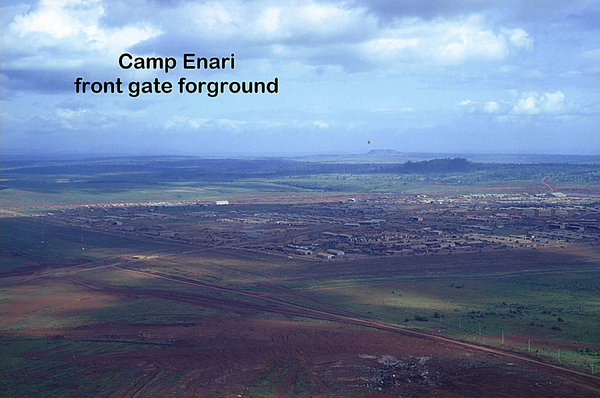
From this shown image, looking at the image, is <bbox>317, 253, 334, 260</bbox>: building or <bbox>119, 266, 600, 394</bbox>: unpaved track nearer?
<bbox>119, 266, 600, 394</bbox>: unpaved track

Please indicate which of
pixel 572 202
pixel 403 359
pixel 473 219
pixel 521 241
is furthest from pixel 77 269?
pixel 572 202

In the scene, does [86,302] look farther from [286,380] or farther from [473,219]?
[473,219]

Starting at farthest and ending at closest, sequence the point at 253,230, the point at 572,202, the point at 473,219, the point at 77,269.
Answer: the point at 572,202 < the point at 473,219 < the point at 253,230 < the point at 77,269

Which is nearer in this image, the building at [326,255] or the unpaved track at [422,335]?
the unpaved track at [422,335]

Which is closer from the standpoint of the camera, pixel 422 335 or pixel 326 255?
pixel 422 335

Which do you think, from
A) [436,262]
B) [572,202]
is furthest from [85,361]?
[572,202]

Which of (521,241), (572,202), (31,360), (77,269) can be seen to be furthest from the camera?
(572,202)

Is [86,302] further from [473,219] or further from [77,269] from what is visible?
[473,219]

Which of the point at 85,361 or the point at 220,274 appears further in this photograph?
the point at 220,274

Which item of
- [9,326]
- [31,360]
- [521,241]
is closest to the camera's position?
[31,360]
